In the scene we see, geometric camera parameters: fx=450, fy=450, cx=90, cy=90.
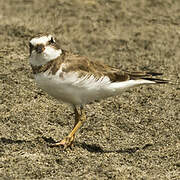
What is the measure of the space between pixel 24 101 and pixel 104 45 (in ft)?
8.88

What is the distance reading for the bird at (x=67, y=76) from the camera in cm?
472

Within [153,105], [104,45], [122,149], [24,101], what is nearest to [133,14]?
[104,45]

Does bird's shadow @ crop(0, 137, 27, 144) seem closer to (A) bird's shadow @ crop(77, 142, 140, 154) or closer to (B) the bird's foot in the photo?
(B) the bird's foot

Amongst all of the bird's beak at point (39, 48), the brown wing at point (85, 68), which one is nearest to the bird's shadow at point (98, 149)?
the brown wing at point (85, 68)

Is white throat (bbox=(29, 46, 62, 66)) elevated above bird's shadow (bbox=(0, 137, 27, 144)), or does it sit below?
above

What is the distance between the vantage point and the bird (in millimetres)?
4719

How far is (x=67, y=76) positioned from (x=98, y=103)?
5.38 feet

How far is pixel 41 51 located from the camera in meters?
4.70

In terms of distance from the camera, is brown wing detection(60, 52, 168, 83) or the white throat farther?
brown wing detection(60, 52, 168, 83)

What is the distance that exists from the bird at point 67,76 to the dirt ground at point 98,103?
0.41 m

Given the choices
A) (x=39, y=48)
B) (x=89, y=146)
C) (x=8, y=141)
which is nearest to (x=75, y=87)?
(x=39, y=48)

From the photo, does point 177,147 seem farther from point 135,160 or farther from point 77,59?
point 77,59

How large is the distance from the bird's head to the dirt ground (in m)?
0.95

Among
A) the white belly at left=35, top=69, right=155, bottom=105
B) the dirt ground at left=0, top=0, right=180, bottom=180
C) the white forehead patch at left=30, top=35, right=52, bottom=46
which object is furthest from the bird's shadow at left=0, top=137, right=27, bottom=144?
the white forehead patch at left=30, top=35, right=52, bottom=46
